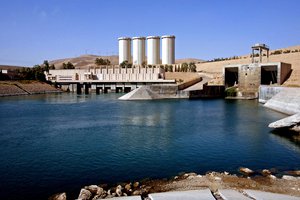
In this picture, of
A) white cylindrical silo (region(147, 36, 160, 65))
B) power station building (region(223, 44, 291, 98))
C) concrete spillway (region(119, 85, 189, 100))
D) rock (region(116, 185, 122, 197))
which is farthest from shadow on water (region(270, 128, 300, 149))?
white cylindrical silo (region(147, 36, 160, 65))

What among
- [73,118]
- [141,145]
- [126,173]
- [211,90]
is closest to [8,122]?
[73,118]

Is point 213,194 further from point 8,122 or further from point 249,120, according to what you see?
point 8,122

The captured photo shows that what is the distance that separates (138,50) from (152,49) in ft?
15.9

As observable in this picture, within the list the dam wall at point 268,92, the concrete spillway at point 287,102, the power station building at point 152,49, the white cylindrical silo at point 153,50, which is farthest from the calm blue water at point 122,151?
the white cylindrical silo at point 153,50

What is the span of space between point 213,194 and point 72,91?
75.8 m

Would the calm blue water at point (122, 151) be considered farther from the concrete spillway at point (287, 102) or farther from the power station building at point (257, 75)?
the power station building at point (257, 75)

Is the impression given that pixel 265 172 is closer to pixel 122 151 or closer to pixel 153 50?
pixel 122 151

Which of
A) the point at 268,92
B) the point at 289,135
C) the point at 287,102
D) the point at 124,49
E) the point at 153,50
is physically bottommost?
the point at 289,135

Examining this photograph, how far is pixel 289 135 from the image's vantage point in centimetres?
2017

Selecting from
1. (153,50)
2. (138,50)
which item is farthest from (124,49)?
(153,50)

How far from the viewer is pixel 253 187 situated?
10797mm

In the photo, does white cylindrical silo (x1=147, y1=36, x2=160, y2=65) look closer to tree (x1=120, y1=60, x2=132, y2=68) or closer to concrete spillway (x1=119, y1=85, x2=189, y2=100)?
tree (x1=120, y1=60, x2=132, y2=68)

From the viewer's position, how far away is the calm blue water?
40.2 feet

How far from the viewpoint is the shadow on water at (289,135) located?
18.6 meters
